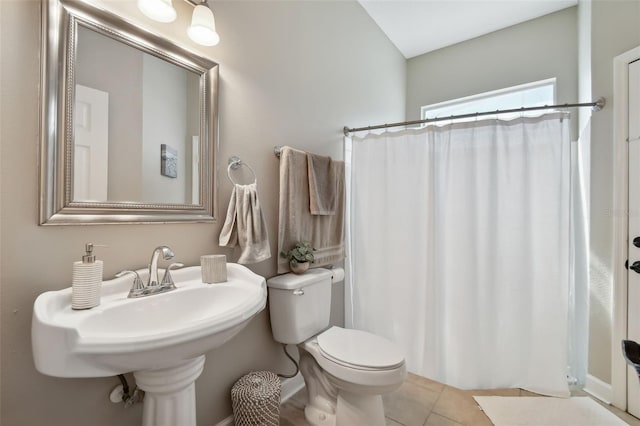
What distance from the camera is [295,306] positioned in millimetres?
1462

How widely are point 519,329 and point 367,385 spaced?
3.90ft

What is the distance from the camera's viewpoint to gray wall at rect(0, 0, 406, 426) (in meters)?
0.78

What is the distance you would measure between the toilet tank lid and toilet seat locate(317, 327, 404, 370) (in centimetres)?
30

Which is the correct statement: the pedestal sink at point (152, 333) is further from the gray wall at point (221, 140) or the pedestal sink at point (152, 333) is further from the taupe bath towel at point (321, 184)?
the taupe bath towel at point (321, 184)

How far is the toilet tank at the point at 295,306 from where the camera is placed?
4.80 feet

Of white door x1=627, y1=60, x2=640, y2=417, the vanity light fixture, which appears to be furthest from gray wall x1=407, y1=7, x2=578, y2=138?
the vanity light fixture

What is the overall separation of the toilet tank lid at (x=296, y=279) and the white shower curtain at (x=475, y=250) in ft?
2.07

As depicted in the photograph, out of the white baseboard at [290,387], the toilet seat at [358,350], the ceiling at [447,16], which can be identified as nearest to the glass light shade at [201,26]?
the toilet seat at [358,350]

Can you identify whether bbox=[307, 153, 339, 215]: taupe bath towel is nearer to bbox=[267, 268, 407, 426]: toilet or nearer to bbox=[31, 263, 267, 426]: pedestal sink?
bbox=[267, 268, 407, 426]: toilet

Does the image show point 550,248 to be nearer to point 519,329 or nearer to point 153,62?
point 519,329

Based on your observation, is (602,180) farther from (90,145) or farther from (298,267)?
(90,145)

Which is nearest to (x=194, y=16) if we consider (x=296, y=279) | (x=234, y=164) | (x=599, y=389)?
(x=234, y=164)

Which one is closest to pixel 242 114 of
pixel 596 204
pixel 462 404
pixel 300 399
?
pixel 300 399

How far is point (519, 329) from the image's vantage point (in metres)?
1.77
